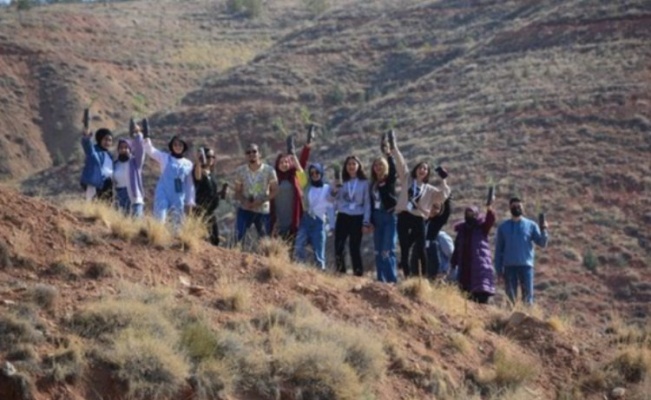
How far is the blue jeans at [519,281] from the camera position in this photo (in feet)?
56.6

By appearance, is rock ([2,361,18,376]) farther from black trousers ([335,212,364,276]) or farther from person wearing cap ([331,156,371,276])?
black trousers ([335,212,364,276])

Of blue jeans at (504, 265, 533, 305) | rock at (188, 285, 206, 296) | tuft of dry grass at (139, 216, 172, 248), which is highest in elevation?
tuft of dry grass at (139, 216, 172, 248)

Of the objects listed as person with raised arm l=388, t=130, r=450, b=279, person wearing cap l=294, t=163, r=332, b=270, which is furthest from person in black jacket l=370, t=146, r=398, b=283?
person wearing cap l=294, t=163, r=332, b=270

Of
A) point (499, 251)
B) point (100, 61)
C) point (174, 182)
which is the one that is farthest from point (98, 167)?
point (100, 61)

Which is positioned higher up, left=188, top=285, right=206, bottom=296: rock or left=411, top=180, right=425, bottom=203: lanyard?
left=411, top=180, right=425, bottom=203: lanyard

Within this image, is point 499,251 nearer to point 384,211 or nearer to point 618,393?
point 384,211

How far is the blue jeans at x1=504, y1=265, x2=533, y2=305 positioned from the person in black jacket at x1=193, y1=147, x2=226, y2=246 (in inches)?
149

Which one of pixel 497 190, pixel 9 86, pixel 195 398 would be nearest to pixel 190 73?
pixel 9 86

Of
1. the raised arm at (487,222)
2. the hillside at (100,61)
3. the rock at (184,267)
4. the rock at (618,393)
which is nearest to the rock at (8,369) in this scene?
the rock at (184,267)

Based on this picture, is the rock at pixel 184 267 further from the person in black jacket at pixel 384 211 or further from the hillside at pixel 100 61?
the hillside at pixel 100 61

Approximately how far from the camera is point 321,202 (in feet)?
54.1

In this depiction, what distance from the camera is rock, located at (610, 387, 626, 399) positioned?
1416 centimetres

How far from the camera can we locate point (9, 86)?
64.7 m

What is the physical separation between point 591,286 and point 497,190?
5844mm
